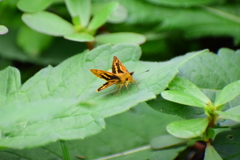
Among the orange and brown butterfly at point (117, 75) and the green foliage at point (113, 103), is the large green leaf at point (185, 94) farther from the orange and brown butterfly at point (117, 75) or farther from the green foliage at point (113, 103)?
the orange and brown butterfly at point (117, 75)

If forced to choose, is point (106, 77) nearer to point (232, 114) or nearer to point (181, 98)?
point (181, 98)

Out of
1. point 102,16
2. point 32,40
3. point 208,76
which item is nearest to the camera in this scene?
point 208,76

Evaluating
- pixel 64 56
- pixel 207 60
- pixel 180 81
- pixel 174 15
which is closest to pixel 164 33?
pixel 174 15

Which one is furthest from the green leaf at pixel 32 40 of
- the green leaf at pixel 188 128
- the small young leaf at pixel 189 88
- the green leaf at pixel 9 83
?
the green leaf at pixel 188 128

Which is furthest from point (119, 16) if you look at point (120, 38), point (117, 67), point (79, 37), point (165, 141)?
point (165, 141)

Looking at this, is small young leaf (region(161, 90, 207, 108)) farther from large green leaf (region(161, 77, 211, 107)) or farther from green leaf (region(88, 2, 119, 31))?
green leaf (region(88, 2, 119, 31))
